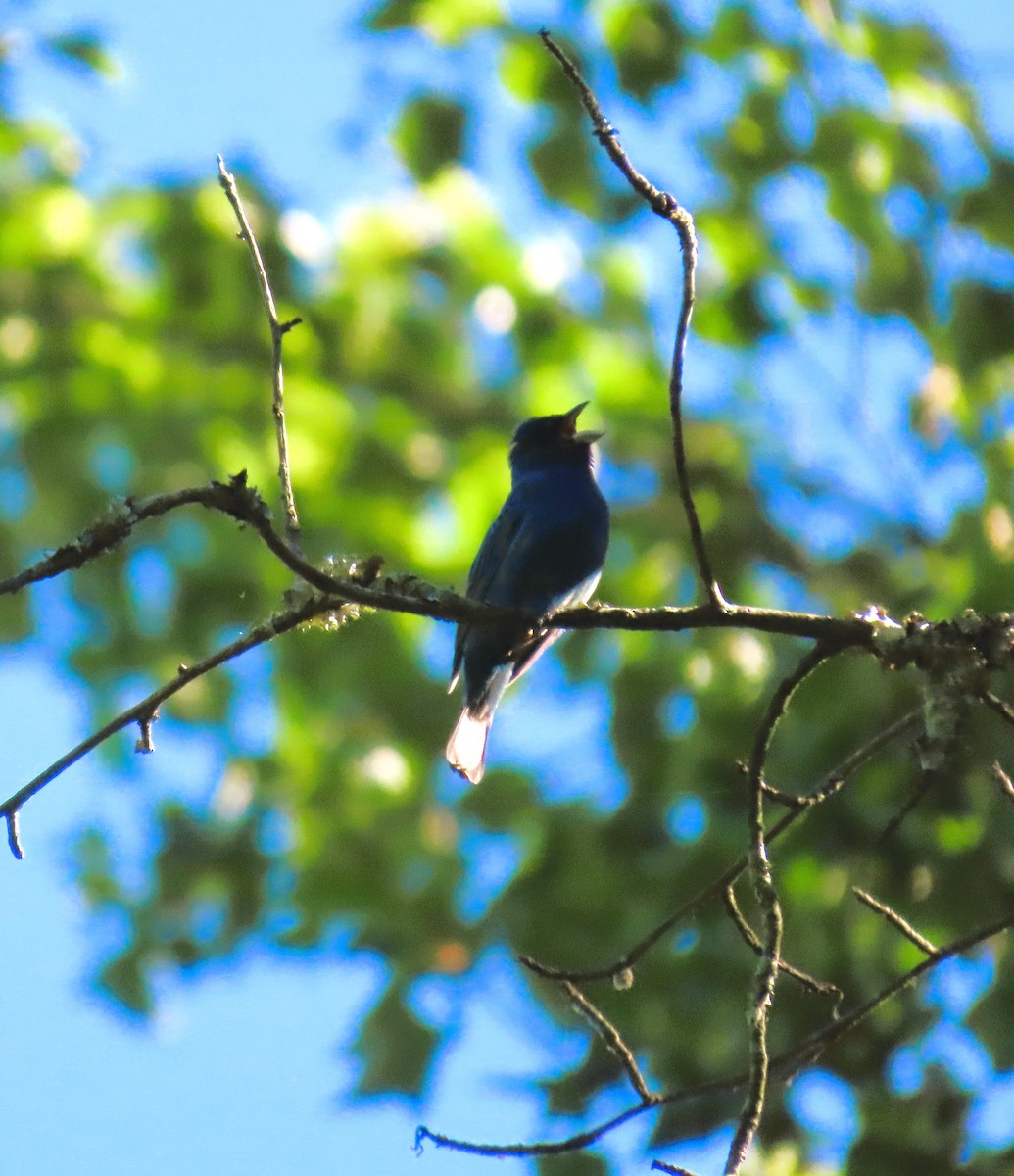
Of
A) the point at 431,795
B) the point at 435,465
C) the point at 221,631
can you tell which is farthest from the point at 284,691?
Result: the point at 435,465

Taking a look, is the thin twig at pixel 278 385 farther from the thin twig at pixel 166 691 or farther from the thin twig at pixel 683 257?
the thin twig at pixel 683 257

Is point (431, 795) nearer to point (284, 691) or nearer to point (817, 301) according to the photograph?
point (284, 691)

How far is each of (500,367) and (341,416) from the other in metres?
0.92

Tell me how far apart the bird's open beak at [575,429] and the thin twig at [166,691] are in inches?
147

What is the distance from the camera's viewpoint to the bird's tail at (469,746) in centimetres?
469

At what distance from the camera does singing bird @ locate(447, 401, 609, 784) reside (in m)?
4.85

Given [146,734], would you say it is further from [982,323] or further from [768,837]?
[982,323]

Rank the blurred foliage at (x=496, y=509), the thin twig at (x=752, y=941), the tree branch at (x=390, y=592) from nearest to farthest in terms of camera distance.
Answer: the tree branch at (x=390, y=592) < the thin twig at (x=752, y=941) < the blurred foliage at (x=496, y=509)

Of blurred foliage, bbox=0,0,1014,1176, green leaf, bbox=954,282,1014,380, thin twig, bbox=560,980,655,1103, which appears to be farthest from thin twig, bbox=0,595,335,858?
green leaf, bbox=954,282,1014,380

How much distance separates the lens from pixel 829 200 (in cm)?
558

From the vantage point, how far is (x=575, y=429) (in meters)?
6.12

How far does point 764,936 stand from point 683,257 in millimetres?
989

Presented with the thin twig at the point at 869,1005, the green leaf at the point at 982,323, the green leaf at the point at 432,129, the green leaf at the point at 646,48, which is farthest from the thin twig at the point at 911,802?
the green leaf at the point at 432,129

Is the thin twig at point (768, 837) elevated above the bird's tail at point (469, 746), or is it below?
below
